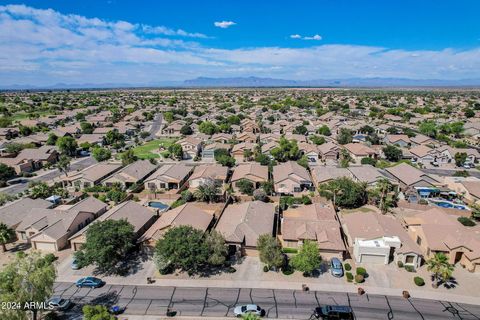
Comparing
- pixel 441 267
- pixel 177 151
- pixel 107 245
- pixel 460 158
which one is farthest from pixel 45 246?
pixel 460 158

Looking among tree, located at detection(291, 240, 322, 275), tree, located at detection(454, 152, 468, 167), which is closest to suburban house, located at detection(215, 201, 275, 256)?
tree, located at detection(291, 240, 322, 275)

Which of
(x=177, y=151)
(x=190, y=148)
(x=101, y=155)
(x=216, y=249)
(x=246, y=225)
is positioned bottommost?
(x=216, y=249)

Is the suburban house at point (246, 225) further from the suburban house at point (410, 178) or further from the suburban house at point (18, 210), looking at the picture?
the suburban house at point (410, 178)

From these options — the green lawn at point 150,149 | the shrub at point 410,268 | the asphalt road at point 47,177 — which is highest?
the green lawn at point 150,149

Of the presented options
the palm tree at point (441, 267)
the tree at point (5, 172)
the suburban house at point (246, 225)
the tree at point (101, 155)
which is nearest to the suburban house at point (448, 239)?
the palm tree at point (441, 267)

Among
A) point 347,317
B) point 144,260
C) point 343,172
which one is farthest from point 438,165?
point 144,260

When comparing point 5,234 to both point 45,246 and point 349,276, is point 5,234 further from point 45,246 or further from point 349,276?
point 349,276
